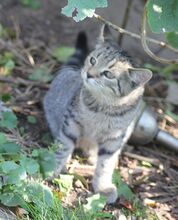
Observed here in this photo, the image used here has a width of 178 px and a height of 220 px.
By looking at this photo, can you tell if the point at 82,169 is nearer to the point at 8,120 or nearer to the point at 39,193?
the point at 8,120

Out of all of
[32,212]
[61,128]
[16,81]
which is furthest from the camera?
[16,81]

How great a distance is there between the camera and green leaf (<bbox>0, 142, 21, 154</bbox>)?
366 cm

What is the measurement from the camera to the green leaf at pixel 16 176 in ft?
10.8

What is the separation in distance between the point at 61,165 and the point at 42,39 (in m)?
1.85

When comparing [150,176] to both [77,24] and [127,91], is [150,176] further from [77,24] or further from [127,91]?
[77,24]

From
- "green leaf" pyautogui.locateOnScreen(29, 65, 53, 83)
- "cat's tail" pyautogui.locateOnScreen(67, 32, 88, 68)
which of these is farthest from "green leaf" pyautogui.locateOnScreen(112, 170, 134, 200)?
"green leaf" pyautogui.locateOnScreen(29, 65, 53, 83)

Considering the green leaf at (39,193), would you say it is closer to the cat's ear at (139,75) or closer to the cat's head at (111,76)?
the cat's head at (111,76)

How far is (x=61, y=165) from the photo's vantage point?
13.0 feet

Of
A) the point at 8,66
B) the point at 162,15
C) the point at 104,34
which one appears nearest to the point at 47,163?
the point at 104,34

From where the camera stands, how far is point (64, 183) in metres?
3.79

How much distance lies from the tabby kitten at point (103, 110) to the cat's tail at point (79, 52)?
0.49 m

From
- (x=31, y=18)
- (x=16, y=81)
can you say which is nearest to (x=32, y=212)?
(x=16, y=81)

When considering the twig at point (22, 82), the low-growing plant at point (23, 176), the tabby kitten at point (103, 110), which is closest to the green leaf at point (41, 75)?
the twig at point (22, 82)

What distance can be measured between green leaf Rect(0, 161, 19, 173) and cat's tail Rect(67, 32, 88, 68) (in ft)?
5.10
